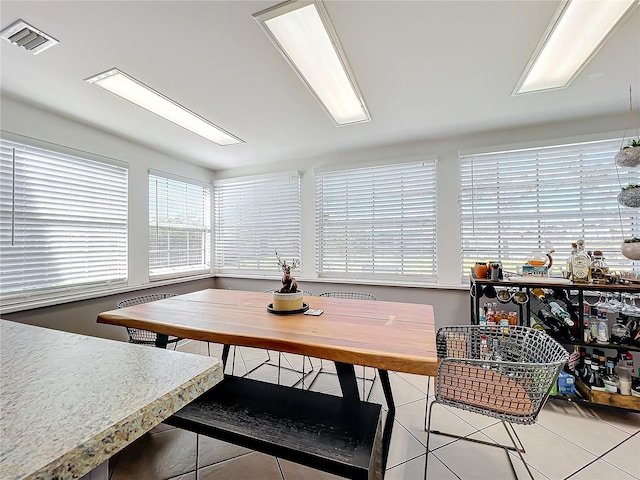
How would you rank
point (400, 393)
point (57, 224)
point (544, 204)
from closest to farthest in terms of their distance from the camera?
point (400, 393), point (57, 224), point (544, 204)

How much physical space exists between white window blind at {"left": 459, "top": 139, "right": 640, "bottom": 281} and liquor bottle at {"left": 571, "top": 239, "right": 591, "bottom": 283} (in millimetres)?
617

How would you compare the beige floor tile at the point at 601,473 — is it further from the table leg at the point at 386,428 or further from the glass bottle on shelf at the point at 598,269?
the glass bottle on shelf at the point at 598,269

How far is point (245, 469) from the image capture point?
1.75 meters

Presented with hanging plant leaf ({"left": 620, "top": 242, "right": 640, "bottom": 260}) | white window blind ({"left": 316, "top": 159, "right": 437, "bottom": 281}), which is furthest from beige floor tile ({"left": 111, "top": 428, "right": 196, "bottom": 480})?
hanging plant leaf ({"left": 620, "top": 242, "right": 640, "bottom": 260})

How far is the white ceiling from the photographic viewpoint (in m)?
1.52

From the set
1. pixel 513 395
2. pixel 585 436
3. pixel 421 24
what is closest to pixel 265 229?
pixel 421 24

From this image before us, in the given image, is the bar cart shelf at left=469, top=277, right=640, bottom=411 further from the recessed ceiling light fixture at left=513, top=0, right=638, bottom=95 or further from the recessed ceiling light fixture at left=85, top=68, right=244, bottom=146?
the recessed ceiling light fixture at left=85, top=68, right=244, bottom=146

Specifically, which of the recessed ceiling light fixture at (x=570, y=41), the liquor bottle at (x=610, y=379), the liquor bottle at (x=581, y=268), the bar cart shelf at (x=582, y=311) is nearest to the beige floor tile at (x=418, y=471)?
the bar cart shelf at (x=582, y=311)

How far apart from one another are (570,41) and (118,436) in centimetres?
280

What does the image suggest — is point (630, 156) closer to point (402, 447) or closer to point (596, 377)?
point (596, 377)

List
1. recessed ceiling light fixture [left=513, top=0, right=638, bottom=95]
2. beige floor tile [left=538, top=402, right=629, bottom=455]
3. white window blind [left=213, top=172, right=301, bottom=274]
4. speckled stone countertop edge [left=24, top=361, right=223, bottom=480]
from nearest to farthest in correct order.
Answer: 1. speckled stone countertop edge [left=24, top=361, right=223, bottom=480]
2. recessed ceiling light fixture [left=513, top=0, right=638, bottom=95]
3. beige floor tile [left=538, top=402, right=629, bottom=455]
4. white window blind [left=213, top=172, right=301, bottom=274]

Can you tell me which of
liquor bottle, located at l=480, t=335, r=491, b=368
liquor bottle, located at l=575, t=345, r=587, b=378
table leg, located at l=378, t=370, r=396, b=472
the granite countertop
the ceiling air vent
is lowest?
table leg, located at l=378, t=370, r=396, b=472

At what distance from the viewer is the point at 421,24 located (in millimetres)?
1603

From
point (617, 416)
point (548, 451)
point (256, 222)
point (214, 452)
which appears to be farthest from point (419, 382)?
point (256, 222)
